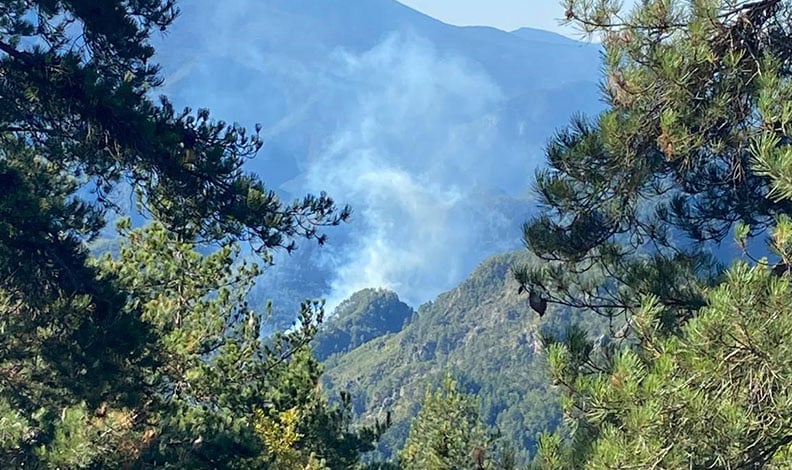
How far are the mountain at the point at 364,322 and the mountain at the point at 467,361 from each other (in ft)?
10.9

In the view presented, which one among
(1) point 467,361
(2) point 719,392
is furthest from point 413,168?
(2) point 719,392

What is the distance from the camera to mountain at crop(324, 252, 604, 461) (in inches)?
2692

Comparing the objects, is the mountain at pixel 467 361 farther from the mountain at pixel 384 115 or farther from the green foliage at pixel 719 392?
the green foliage at pixel 719 392

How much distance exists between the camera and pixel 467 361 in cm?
8044

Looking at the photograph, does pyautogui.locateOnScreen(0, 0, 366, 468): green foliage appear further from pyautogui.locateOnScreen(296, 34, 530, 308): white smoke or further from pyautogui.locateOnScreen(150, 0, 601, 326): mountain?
pyautogui.locateOnScreen(296, 34, 530, 308): white smoke

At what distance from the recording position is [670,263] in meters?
3.47

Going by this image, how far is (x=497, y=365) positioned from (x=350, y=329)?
22590 mm

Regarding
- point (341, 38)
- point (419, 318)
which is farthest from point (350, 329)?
point (341, 38)

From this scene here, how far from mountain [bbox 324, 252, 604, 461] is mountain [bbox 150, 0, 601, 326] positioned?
2158 cm

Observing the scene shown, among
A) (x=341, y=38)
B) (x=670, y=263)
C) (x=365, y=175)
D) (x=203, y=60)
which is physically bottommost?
(x=670, y=263)

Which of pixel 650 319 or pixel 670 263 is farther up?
pixel 670 263

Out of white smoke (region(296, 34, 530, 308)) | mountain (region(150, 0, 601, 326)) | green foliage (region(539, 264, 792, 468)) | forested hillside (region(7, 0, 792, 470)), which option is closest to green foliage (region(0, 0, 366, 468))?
forested hillside (region(7, 0, 792, 470))

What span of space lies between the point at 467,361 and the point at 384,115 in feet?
236

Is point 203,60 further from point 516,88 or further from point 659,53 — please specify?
point 659,53
